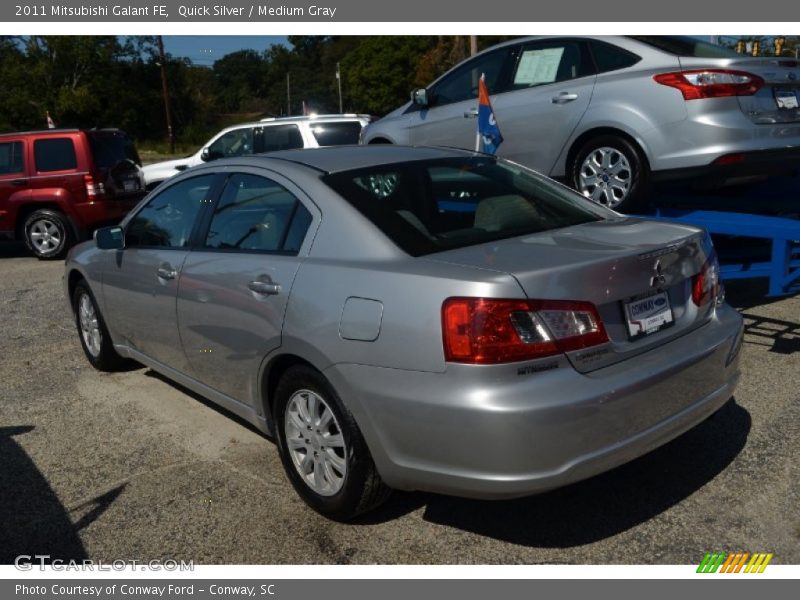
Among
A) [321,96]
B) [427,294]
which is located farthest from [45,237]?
[321,96]

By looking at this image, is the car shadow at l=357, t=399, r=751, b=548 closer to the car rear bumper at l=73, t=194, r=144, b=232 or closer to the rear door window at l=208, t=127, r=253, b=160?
the car rear bumper at l=73, t=194, r=144, b=232

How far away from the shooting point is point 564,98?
240 inches

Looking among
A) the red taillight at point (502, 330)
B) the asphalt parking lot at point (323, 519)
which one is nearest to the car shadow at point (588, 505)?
the asphalt parking lot at point (323, 519)

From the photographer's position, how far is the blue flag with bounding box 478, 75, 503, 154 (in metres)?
6.41

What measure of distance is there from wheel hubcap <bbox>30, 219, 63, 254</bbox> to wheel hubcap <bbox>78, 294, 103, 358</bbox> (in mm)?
6543

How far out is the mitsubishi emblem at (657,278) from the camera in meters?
3.09

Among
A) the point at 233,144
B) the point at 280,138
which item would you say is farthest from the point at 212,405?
the point at 233,144

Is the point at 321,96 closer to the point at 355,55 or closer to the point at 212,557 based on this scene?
the point at 355,55

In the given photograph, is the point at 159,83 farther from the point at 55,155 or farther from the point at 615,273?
the point at 615,273

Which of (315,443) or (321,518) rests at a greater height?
(315,443)

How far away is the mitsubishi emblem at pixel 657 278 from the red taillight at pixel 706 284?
299mm

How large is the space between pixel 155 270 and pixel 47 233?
834cm

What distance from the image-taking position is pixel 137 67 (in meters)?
62.7

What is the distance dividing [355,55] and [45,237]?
7525 cm
